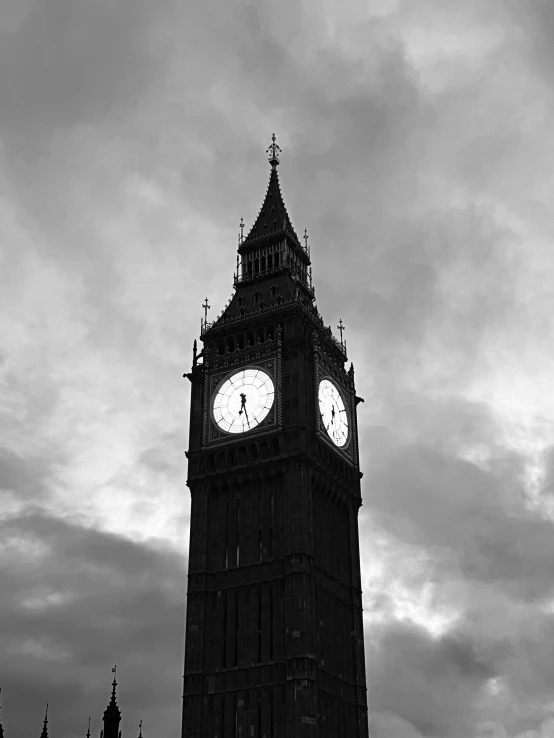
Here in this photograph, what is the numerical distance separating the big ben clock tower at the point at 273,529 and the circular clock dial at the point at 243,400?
11cm

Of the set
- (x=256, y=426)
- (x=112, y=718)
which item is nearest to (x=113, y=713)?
(x=112, y=718)

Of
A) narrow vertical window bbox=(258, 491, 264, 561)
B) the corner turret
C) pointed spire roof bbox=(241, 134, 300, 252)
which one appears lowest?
the corner turret

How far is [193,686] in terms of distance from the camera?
95.6 metres

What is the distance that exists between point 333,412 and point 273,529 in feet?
47.3

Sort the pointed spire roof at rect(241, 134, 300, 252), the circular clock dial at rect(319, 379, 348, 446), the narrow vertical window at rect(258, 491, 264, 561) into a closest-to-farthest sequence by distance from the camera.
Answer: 1. the narrow vertical window at rect(258, 491, 264, 561)
2. the circular clock dial at rect(319, 379, 348, 446)
3. the pointed spire roof at rect(241, 134, 300, 252)

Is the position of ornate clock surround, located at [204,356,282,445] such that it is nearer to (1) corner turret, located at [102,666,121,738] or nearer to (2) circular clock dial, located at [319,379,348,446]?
(2) circular clock dial, located at [319,379,348,446]

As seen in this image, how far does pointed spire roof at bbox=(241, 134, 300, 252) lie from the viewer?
4776 inches

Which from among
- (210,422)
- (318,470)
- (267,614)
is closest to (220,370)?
(210,422)

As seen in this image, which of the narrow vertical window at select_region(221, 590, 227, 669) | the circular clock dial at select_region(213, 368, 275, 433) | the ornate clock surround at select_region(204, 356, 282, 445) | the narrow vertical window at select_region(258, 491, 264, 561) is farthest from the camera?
the circular clock dial at select_region(213, 368, 275, 433)

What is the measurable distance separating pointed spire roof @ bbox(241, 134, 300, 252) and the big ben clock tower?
617cm

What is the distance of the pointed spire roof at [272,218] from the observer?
121 m

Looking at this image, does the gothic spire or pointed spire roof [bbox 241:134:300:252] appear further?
pointed spire roof [bbox 241:134:300:252]

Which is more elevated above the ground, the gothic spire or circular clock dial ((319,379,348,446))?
circular clock dial ((319,379,348,446))

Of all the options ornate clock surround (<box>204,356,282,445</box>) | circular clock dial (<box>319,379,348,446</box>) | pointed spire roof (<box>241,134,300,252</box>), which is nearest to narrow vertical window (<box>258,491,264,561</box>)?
ornate clock surround (<box>204,356,282,445</box>)
